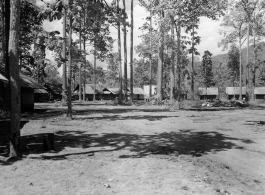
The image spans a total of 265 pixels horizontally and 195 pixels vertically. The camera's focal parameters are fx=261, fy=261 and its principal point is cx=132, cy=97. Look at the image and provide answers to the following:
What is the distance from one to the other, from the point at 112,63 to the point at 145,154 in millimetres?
89774

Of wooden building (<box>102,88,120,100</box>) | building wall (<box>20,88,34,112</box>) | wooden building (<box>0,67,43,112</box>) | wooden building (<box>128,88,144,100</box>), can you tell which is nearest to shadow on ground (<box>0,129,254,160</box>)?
wooden building (<box>0,67,43,112</box>)

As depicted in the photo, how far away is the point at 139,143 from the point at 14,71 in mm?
5651

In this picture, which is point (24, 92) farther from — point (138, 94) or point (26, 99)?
point (138, 94)

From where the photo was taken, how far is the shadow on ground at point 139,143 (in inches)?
373

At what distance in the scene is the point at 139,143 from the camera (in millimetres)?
11133

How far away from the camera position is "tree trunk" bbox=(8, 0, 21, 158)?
8430 millimetres

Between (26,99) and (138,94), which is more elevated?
(138,94)

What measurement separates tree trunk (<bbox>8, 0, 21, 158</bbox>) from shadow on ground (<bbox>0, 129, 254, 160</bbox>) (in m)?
0.78

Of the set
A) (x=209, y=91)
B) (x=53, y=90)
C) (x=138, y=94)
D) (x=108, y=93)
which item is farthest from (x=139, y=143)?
(x=209, y=91)

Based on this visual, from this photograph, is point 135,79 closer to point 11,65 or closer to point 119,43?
point 119,43

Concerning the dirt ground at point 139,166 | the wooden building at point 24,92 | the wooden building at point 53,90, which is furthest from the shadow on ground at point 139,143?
the wooden building at point 53,90

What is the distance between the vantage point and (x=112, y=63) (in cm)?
9738

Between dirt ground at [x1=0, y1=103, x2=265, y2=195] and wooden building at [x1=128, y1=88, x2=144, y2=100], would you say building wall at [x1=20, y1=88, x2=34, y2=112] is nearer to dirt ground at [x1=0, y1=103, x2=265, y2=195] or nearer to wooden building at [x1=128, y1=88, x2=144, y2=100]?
dirt ground at [x1=0, y1=103, x2=265, y2=195]

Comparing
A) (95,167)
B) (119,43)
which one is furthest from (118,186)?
(119,43)
